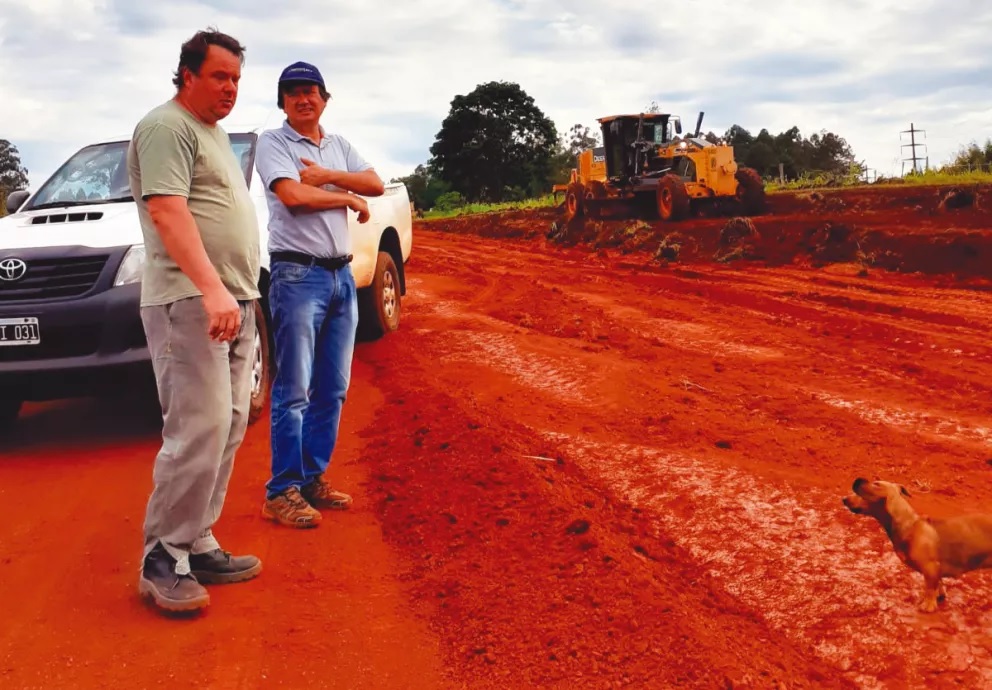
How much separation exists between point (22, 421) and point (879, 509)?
574 cm

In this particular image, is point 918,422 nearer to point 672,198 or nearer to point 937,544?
point 937,544

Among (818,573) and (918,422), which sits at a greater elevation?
(918,422)

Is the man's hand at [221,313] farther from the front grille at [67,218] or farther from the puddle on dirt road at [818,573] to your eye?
the front grille at [67,218]

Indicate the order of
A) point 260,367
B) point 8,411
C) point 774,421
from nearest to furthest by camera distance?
point 774,421
point 260,367
point 8,411

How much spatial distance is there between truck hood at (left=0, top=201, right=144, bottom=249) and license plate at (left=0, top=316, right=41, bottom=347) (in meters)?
0.45

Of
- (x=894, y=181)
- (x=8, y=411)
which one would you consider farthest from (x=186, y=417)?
(x=894, y=181)

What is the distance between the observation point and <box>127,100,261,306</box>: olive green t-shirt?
3.17m

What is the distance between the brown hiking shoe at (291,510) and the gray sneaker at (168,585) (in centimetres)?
81

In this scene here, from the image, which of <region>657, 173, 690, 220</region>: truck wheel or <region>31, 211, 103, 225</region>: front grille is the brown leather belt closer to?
<region>31, 211, 103, 225</region>: front grille

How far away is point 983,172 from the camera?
1988cm

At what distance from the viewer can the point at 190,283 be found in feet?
10.8

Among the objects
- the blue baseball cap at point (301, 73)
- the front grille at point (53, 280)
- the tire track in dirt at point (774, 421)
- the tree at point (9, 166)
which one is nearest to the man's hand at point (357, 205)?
the blue baseball cap at point (301, 73)

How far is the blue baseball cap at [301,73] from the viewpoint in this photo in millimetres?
4062

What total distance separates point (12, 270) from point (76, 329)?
52cm
